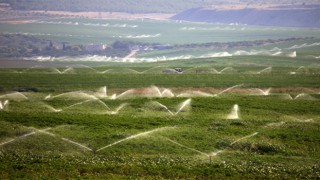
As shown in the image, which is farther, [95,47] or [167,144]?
[95,47]

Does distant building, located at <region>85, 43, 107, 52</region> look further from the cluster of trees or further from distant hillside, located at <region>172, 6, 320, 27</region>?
distant hillside, located at <region>172, 6, 320, 27</region>

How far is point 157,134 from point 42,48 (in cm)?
8362

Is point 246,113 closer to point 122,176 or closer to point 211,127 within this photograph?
point 211,127

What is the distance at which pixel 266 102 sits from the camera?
43438 mm

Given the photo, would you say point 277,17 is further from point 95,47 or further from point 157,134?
point 157,134

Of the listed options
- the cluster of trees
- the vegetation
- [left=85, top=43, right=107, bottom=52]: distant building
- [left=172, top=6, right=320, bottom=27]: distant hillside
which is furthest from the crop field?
[left=172, top=6, right=320, bottom=27]: distant hillside

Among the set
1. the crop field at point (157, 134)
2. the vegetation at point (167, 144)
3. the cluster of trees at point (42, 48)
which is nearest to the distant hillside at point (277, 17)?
the cluster of trees at point (42, 48)

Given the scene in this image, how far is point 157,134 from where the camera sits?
32.1m

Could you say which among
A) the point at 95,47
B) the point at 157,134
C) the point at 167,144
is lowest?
the point at 95,47

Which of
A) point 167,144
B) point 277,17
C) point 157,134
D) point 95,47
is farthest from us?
point 277,17

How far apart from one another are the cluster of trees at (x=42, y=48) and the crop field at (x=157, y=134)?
164ft

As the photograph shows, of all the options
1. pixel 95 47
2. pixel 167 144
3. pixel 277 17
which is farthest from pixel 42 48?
pixel 277 17

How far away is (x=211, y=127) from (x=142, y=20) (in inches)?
6093

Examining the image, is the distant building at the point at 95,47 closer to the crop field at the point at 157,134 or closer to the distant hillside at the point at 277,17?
the crop field at the point at 157,134
